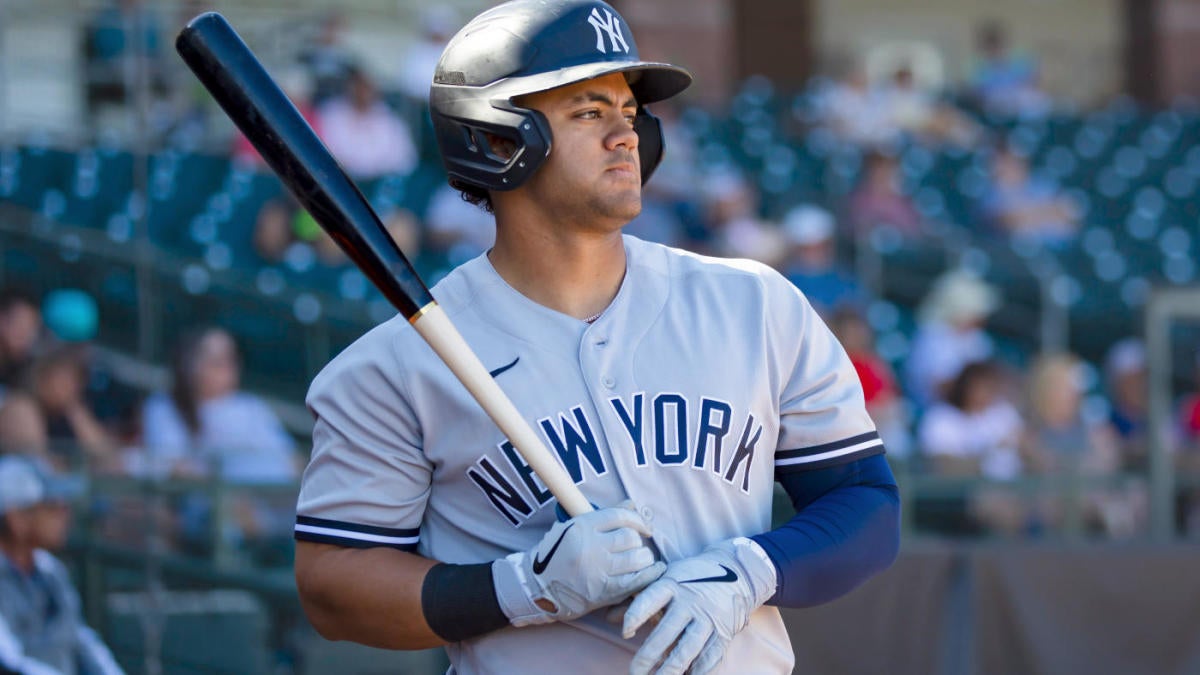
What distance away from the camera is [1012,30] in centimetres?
1658

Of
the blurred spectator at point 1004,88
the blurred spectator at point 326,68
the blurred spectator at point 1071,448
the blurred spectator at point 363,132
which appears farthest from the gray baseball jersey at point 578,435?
the blurred spectator at point 1004,88

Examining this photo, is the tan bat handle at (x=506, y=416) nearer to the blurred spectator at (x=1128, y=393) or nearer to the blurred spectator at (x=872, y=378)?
the blurred spectator at (x=872, y=378)

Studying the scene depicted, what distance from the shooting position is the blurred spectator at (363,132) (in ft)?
27.8

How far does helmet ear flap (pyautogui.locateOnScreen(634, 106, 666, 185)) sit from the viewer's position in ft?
7.96

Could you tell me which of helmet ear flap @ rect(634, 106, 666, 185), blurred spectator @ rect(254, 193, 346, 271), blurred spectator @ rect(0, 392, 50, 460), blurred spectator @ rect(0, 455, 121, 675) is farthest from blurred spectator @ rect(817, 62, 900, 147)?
A: helmet ear flap @ rect(634, 106, 666, 185)

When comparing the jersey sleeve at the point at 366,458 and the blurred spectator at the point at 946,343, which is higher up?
the jersey sleeve at the point at 366,458

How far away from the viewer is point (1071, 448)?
647 centimetres

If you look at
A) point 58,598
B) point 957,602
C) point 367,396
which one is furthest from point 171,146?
point 367,396

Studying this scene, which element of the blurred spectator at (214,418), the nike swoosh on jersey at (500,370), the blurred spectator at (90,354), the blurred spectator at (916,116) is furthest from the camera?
the blurred spectator at (916,116)

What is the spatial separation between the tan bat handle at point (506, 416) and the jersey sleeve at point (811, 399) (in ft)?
1.15

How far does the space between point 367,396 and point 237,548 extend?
9.96 ft

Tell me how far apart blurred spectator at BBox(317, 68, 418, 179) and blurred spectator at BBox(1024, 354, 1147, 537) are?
11.7ft

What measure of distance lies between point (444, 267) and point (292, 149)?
17.6ft

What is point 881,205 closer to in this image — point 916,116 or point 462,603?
point 916,116
